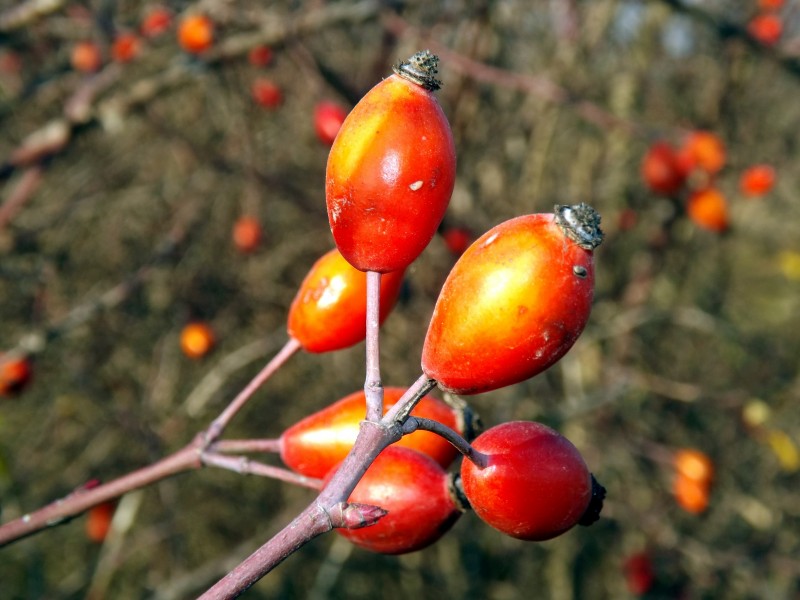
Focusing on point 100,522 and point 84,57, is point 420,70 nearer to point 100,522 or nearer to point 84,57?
point 100,522

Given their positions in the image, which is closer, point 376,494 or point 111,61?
Answer: point 376,494

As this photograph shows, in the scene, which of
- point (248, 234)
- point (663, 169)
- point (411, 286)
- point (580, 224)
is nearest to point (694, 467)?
point (663, 169)

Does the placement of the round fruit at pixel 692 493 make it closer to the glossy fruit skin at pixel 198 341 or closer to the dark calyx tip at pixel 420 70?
the glossy fruit skin at pixel 198 341

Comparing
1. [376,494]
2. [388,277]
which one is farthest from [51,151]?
[376,494]

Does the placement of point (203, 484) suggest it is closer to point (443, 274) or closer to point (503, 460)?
point (443, 274)

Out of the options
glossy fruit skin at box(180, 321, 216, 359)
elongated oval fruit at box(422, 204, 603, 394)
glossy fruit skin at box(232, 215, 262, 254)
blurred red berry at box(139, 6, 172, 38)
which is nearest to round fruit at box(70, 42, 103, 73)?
blurred red berry at box(139, 6, 172, 38)
